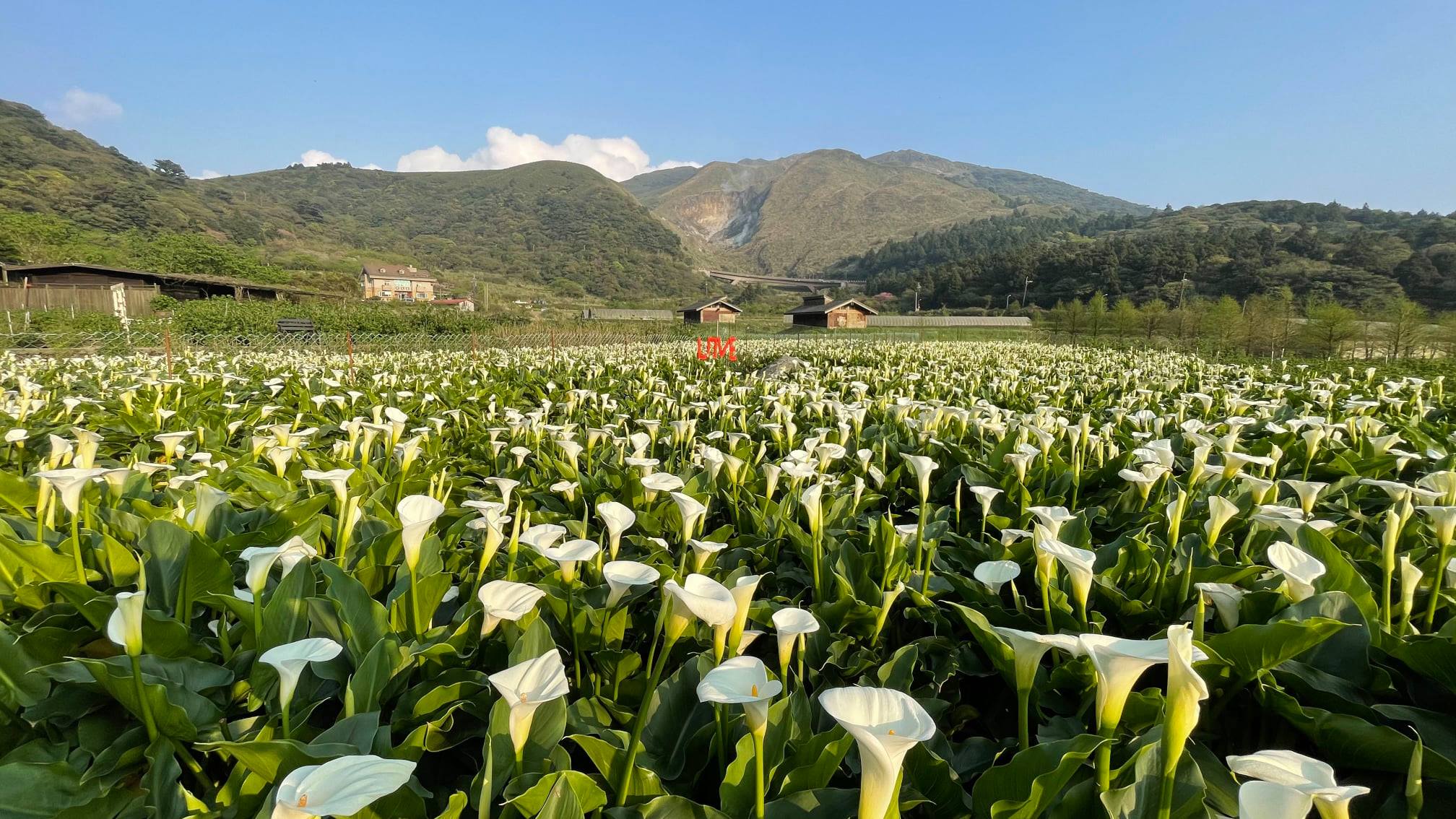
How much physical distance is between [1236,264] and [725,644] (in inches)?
3474

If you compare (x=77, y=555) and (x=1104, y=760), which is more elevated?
(x=77, y=555)

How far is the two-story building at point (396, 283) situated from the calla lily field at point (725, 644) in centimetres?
9122

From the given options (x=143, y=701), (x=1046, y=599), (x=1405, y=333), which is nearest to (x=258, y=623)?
(x=143, y=701)

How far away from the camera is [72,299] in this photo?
3133 centimetres

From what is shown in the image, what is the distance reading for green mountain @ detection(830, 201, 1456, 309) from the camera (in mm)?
58344

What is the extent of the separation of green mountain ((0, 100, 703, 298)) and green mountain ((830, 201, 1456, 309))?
62.1 meters

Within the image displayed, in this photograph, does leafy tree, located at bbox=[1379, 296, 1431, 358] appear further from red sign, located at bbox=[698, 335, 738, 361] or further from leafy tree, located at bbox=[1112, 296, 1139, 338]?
red sign, located at bbox=[698, 335, 738, 361]

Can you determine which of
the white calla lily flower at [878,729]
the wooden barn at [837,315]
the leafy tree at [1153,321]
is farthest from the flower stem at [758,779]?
the wooden barn at [837,315]

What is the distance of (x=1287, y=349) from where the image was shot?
23.8 metres

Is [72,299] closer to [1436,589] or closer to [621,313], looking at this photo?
[1436,589]

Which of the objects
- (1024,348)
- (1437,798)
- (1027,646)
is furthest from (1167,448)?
(1024,348)

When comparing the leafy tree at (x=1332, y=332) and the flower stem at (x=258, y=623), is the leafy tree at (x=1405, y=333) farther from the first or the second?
the flower stem at (x=258, y=623)

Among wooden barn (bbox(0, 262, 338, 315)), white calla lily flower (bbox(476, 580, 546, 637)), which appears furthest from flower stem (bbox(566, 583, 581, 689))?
wooden barn (bbox(0, 262, 338, 315))

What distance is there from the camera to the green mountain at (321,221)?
6356 centimetres
